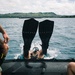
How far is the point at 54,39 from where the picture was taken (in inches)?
599

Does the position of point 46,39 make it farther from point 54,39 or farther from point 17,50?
point 54,39

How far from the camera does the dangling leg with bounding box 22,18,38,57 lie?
17.9 feet

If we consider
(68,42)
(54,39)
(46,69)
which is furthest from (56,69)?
(54,39)

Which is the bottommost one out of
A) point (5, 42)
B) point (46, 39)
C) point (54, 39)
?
point (54, 39)

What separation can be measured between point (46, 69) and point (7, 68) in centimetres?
62

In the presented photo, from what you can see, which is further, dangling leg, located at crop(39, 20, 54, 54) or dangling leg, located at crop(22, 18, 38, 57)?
dangling leg, located at crop(39, 20, 54, 54)

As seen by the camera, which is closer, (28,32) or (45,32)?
(28,32)

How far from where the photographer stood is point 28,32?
5.52 meters

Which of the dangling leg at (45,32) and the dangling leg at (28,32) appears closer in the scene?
the dangling leg at (28,32)

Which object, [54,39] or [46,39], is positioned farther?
[54,39]

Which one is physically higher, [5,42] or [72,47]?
[5,42]

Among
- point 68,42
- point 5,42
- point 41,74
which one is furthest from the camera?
point 68,42

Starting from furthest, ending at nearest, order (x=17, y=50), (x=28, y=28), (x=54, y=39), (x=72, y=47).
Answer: (x=54, y=39)
(x=72, y=47)
(x=17, y=50)
(x=28, y=28)

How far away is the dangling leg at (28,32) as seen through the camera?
545 centimetres
